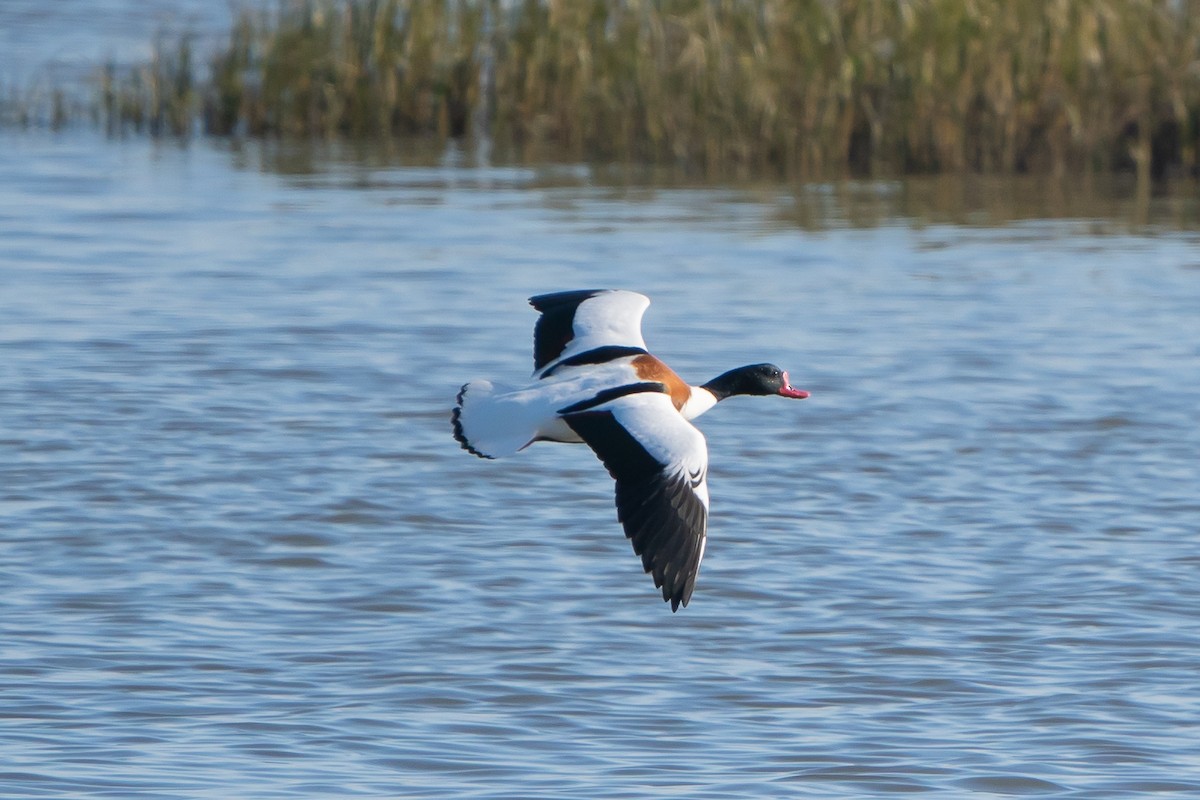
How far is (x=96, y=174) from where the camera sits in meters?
14.4

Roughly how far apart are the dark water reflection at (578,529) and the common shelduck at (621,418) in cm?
42

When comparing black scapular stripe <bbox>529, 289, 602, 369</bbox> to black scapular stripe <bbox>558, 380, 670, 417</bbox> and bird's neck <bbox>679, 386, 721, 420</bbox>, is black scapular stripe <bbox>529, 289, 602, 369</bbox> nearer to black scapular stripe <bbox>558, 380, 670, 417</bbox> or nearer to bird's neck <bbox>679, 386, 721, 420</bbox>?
bird's neck <bbox>679, 386, 721, 420</bbox>

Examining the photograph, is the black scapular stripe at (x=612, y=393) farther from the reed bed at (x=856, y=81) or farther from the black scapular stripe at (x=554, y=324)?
the reed bed at (x=856, y=81)

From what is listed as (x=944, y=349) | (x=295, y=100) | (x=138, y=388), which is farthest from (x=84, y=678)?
(x=295, y=100)

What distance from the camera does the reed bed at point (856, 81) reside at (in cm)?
1353

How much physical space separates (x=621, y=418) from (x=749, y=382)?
145cm

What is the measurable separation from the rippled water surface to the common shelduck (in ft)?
1.39

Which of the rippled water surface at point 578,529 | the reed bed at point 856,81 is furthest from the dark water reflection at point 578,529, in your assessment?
the reed bed at point 856,81

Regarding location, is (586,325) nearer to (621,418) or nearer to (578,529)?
(578,529)

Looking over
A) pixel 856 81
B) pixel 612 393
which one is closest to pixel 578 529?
pixel 612 393

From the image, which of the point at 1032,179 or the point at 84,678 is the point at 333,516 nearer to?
the point at 84,678

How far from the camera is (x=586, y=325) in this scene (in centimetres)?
642

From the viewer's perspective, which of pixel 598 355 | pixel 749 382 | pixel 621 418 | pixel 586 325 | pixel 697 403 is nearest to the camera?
pixel 621 418

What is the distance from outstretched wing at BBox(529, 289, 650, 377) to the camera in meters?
6.26
